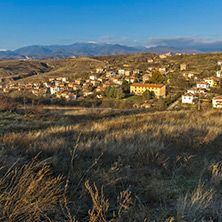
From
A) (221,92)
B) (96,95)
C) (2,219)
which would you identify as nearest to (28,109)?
(2,219)

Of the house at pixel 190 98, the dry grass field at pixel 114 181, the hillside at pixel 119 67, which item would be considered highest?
the hillside at pixel 119 67

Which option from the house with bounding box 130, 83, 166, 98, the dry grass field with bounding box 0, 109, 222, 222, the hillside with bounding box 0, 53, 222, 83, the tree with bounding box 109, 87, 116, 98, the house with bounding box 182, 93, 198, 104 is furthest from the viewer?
the hillside with bounding box 0, 53, 222, 83

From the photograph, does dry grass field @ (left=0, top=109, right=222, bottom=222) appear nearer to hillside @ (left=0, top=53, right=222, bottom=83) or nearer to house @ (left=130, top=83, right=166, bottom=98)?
house @ (left=130, top=83, right=166, bottom=98)

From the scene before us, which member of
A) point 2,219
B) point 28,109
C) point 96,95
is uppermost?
point 2,219

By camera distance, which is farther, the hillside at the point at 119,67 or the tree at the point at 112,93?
the hillside at the point at 119,67

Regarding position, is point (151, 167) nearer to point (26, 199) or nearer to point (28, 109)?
point (26, 199)

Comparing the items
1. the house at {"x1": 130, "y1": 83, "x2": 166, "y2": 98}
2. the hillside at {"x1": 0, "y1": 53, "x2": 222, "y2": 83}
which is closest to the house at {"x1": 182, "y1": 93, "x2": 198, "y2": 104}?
the house at {"x1": 130, "y1": 83, "x2": 166, "y2": 98}

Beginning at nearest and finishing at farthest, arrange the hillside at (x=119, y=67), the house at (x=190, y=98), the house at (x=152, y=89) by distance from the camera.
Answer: the house at (x=190, y=98), the house at (x=152, y=89), the hillside at (x=119, y=67)

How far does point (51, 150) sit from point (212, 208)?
242cm

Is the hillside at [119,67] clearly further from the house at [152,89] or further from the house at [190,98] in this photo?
the house at [190,98]

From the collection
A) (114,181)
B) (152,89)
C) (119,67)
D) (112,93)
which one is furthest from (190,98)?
(119,67)

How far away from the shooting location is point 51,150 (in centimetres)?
322

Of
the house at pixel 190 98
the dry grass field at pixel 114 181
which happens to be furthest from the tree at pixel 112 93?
the dry grass field at pixel 114 181

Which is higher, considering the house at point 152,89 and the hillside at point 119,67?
the hillside at point 119,67
